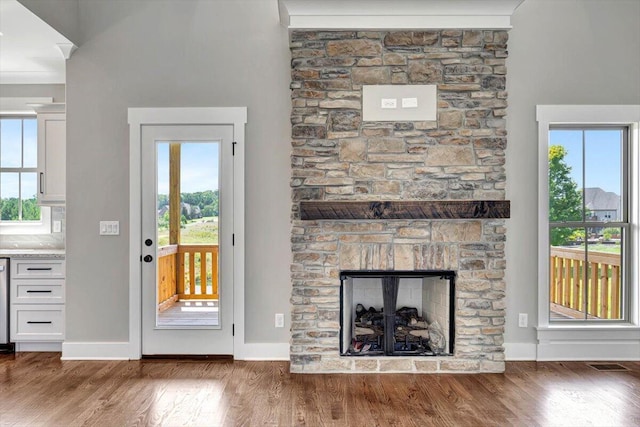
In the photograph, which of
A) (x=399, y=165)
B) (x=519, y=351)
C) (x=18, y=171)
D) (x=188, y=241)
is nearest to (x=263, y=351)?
(x=188, y=241)

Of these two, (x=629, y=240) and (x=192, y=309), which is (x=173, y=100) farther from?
(x=629, y=240)

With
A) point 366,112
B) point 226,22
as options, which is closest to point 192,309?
point 366,112

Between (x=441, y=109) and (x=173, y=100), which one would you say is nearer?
(x=441, y=109)

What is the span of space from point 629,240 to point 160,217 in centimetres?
431

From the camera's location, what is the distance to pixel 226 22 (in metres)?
4.25

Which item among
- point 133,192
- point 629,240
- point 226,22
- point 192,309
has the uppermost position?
point 226,22

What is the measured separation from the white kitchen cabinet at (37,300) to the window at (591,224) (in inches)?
178

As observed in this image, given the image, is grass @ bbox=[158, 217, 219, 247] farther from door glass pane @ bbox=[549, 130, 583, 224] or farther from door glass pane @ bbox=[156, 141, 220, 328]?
door glass pane @ bbox=[549, 130, 583, 224]

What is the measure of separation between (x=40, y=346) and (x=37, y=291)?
54 cm

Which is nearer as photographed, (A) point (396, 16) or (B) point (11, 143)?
(A) point (396, 16)

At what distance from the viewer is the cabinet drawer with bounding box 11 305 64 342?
4.37 meters

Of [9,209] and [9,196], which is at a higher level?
[9,196]

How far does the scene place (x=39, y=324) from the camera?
14.4 ft

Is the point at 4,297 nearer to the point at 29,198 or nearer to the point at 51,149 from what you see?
the point at 29,198
